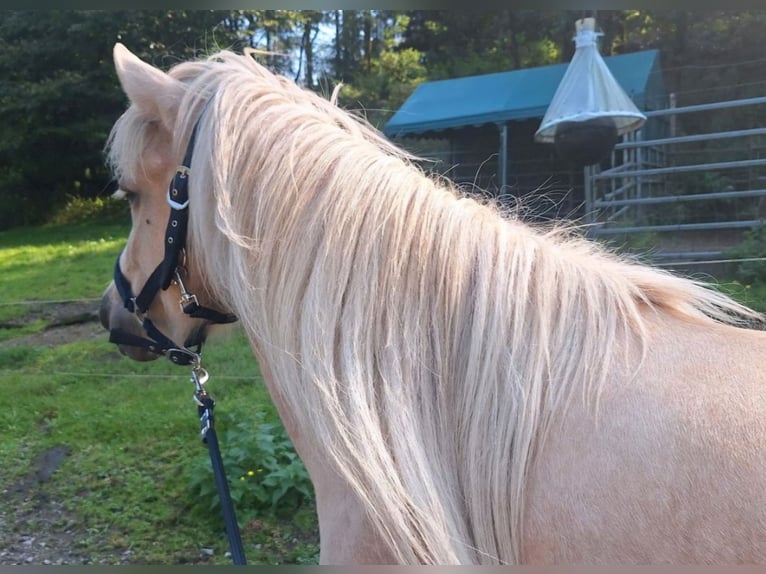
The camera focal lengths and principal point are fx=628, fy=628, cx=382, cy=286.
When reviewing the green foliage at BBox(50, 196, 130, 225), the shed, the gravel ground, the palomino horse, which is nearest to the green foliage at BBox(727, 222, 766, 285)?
the shed

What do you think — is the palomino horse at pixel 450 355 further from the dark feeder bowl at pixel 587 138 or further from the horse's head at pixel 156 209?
the dark feeder bowl at pixel 587 138

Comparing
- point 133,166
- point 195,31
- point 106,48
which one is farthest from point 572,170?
point 106,48

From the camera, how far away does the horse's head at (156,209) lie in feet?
4.98

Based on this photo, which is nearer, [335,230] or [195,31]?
[335,230]

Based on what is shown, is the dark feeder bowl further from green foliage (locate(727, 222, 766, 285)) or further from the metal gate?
green foliage (locate(727, 222, 766, 285))

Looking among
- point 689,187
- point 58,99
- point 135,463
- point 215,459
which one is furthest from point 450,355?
point 58,99

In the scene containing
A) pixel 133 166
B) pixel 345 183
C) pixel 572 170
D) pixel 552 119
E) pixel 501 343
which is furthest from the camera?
pixel 572 170

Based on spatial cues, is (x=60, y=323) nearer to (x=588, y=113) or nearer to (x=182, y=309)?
(x=182, y=309)

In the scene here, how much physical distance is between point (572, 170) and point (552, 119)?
61.4 inches

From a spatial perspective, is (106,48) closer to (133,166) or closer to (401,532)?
(133,166)

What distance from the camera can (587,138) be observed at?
6.54 metres

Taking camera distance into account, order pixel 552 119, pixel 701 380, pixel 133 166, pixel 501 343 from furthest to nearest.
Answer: pixel 552 119, pixel 133 166, pixel 501 343, pixel 701 380

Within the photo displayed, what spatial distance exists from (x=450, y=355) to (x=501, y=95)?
916 centimetres

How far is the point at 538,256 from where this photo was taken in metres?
1.32
